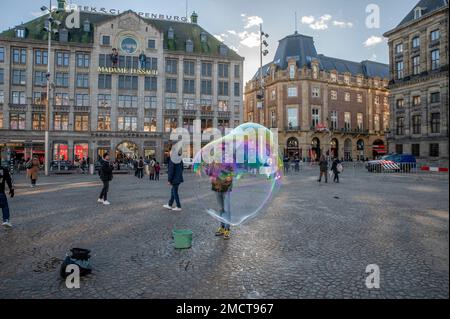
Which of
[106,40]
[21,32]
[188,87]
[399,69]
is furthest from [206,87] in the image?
[399,69]

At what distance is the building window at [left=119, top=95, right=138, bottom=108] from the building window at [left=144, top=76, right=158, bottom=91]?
2.76 meters

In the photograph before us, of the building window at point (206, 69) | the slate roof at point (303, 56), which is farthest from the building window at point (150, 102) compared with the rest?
the slate roof at point (303, 56)

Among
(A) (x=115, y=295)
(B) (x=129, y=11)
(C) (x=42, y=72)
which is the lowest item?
(A) (x=115, y=295)

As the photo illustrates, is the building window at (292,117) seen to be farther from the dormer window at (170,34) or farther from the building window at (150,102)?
the building window at (150,102)

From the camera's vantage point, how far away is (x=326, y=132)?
58656 millimetres

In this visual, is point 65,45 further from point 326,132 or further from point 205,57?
point 326,132

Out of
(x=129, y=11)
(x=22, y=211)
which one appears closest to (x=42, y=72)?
(x=129, y=11)

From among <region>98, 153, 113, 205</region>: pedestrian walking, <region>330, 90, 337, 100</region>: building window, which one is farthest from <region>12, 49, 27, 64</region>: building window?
<region>330, 90, 337, 100</region>: building window

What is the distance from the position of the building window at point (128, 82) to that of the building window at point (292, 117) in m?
29.9

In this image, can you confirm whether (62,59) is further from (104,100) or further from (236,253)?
(236,253)

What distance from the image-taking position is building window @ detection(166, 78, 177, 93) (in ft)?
164

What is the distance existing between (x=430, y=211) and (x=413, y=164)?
2809cm

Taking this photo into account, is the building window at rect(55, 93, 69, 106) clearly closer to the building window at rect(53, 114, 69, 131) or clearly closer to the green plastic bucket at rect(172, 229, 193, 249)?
the building window at rect(53, 114, 69, 131)

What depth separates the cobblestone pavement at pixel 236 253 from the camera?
4.27 m
